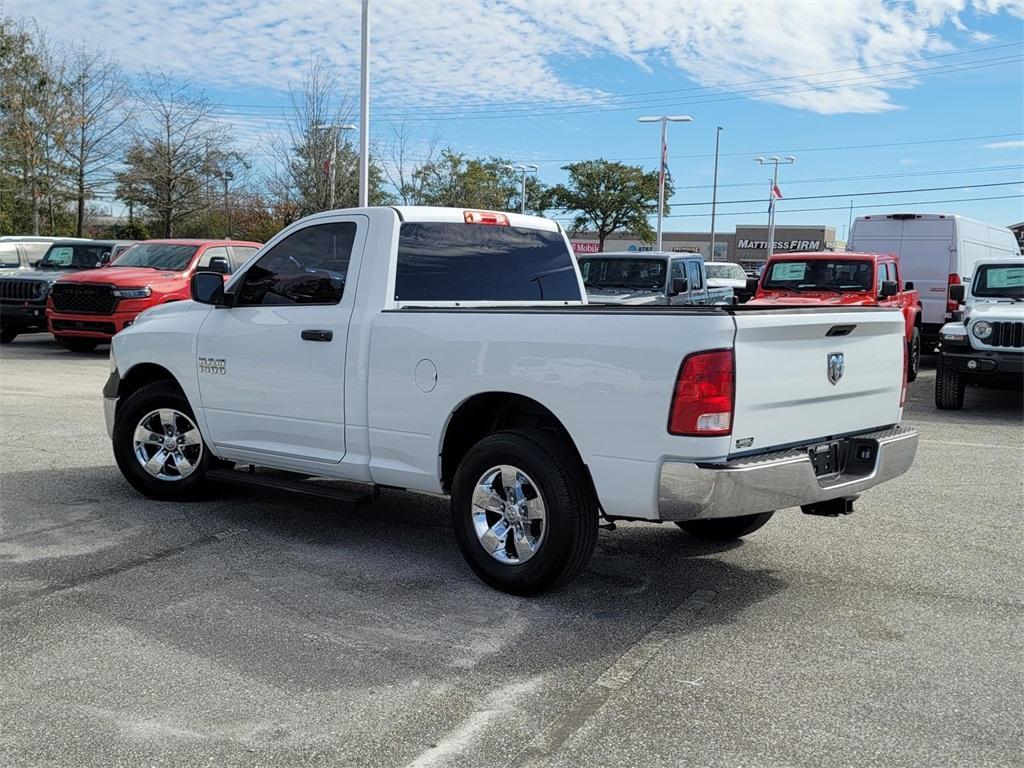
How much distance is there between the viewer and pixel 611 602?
192 inches

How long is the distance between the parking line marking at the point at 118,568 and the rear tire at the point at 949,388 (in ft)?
30.7

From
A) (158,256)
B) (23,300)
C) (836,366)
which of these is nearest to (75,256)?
(23,300)

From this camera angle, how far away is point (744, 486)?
4.33 metres

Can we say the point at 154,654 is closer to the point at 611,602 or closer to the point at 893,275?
the point at 611,602

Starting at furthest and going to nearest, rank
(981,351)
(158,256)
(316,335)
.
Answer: (158,256), (981,351), (316,335)

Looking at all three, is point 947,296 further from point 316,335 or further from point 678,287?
point 316,335

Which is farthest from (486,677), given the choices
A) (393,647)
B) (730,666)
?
(730,666)

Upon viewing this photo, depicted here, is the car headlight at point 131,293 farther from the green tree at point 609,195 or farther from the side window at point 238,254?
the green tree at point 609,195

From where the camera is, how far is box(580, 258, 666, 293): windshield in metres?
15.9

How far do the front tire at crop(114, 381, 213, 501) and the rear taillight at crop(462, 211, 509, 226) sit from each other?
7.20 feet

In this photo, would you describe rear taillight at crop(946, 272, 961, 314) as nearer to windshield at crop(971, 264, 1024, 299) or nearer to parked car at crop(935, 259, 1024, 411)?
windshield at crop(971, 264, 1024, 299)

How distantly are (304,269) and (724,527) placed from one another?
114 inches

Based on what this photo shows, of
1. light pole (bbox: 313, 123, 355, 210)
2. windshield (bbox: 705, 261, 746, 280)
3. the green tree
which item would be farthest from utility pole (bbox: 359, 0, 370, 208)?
the green tree

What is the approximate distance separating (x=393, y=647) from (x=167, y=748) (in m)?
1.13
